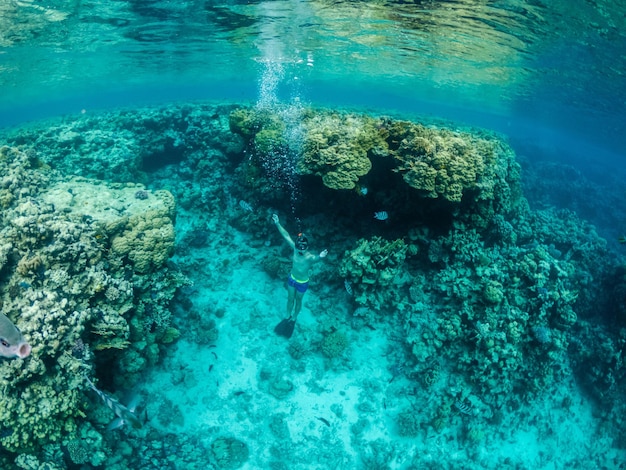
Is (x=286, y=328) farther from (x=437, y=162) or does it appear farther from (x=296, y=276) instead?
(x=437, y=162)

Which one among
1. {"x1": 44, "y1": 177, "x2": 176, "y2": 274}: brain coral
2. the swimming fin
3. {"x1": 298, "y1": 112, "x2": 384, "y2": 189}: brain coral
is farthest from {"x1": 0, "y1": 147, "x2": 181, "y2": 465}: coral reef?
{"x1": 298, "y1": 112, "x2": 384, "y2": 189}: brain coral

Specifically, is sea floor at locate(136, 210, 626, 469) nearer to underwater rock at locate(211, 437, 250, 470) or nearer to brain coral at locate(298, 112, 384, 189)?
underwater rock at locate(211, 437, 250, 470)

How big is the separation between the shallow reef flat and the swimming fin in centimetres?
18

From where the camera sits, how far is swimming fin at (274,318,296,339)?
29.3 feet

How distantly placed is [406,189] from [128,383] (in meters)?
8.06

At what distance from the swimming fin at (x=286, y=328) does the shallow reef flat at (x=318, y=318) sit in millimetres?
183

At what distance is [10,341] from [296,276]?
5.39 meters

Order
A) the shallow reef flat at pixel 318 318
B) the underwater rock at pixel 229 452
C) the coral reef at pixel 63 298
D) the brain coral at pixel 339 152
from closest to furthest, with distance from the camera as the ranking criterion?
the coral reef at pixel 63 298, the shallow reef flat at pixel 318 318, the underwater rock at pixel 229 452, the brain coral at pixel 339 152

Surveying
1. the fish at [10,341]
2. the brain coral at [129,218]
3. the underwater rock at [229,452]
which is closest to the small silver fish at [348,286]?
the underwater rock at [229,452]

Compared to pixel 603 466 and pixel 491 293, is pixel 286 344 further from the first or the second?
pixel 603 466

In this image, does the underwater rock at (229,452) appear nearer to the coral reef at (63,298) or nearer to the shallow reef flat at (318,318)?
the shallow reef flat at (318,318)

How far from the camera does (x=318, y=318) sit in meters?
9.50

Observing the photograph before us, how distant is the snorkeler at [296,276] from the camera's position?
757cm

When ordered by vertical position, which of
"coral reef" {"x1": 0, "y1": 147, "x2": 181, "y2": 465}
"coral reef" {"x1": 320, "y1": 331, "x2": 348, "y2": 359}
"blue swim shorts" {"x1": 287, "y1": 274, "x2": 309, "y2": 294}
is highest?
"coral reef" {"x1": 0, "y1": 147, "x2": 181, "y2": 465}
